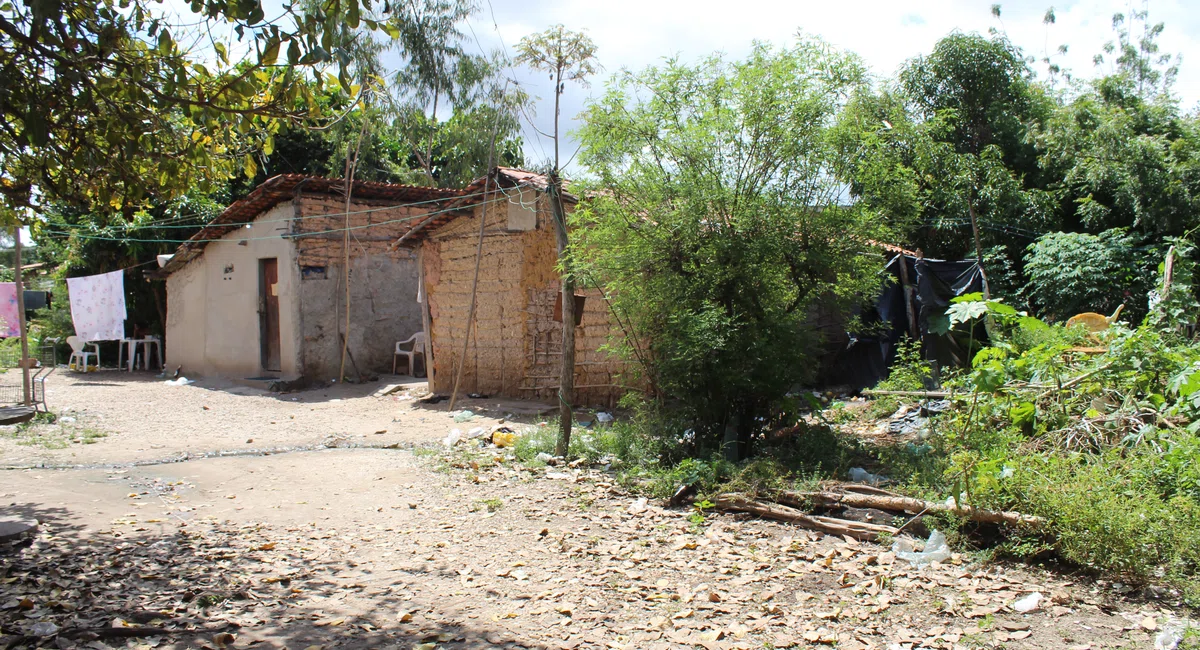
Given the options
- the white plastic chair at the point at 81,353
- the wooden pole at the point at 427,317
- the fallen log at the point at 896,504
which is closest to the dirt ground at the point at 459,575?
the fallen log at the point at 896,504

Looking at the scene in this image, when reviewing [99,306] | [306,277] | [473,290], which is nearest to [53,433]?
[473,290]

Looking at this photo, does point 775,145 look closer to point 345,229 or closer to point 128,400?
point 345,229

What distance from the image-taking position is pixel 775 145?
274 inches

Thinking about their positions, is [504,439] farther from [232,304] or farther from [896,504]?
[232,304]

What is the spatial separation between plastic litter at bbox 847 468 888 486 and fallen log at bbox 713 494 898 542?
0.93m

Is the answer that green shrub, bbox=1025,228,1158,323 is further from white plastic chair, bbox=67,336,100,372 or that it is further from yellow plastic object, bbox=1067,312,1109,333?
white plastic chair, bbox=67,336,100,372

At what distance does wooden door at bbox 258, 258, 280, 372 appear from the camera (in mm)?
15344

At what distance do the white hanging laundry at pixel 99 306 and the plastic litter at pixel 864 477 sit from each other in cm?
1583

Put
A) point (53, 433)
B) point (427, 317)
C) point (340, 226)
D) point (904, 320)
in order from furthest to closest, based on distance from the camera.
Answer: point (340, 226) < point (427, 317) < point (904, 320) < point (53, 433)

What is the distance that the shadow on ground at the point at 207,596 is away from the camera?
11.4 ft

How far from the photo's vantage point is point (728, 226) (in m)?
Result: 6.91

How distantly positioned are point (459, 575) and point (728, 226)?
3912 mm

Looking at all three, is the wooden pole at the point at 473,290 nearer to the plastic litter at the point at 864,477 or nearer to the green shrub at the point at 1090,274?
the plastic litter at the point at 864,477

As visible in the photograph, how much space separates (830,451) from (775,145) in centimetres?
278
